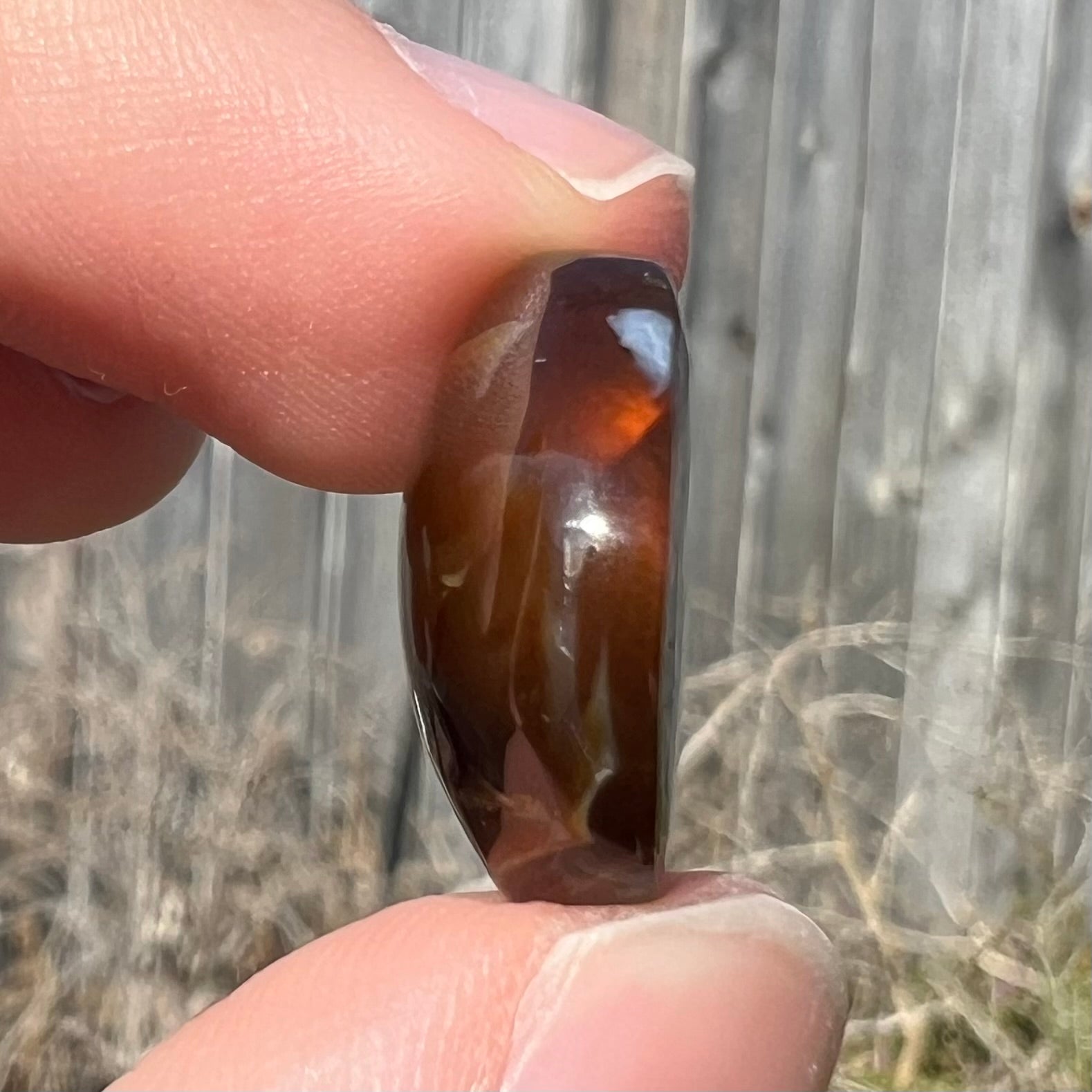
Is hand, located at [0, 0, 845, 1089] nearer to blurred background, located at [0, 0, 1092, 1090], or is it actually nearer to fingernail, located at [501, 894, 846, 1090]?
fingernail, located at [501, 894, 846, 1090]

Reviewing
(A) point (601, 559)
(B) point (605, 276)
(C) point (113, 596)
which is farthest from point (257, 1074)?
(C) point (113, 596)

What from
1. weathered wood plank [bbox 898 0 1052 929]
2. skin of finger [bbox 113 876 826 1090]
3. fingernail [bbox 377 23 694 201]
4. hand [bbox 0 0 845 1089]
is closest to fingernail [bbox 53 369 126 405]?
hand [bbox 0 0 845 1089]

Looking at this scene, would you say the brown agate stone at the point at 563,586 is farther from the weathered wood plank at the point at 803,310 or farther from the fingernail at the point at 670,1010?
the weathered wood plank at the point at 803,310

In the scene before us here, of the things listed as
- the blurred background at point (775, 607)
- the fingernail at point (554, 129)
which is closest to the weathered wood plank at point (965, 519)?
the blurred background at point (775, 607)

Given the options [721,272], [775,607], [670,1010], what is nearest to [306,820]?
[775,607]

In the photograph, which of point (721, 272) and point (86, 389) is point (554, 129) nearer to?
point (86, 389)

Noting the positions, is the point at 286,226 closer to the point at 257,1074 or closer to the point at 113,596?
the point at 257,1074
